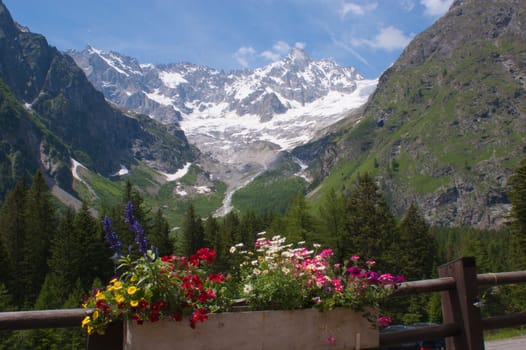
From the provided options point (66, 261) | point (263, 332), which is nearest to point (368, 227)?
point (66, 261)

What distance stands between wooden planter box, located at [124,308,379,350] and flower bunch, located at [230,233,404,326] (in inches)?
5.2

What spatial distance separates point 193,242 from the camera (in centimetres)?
8175

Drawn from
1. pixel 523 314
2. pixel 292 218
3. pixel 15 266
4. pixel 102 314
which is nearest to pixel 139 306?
pixel 102 314

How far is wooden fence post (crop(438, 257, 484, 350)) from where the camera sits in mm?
6527

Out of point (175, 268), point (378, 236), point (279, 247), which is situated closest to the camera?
point (175, 268)

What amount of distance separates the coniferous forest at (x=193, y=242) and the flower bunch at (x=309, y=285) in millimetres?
37055

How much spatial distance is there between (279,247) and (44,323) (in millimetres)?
2738

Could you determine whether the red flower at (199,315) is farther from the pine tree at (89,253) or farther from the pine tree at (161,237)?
the pine tree at (161,237)

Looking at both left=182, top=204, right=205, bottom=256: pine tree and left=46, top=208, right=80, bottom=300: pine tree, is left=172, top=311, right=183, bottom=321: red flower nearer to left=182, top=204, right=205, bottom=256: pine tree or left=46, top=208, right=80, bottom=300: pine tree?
left=46, top=208, right=80, bottom=300: pine tree

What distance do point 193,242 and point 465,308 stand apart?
7699 cm

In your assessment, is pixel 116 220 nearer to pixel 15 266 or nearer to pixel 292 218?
pixel 15 266

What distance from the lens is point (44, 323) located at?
16.7 ft

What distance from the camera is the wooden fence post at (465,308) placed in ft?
21.4

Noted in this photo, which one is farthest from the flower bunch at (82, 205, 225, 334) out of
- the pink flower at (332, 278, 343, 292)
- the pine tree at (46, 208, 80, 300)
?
the pine tree at (46, 208, 80, 300)
